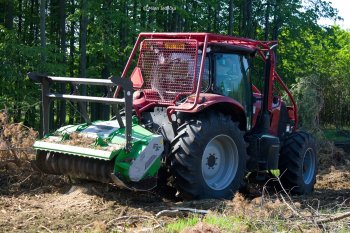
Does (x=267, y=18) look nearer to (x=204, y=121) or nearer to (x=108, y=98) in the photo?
(x=204, y=121)

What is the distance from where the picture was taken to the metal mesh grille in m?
7.84

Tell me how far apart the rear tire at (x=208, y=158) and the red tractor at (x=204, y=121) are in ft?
0.04

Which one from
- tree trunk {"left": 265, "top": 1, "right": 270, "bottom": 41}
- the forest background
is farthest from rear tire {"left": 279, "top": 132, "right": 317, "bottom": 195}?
tree trunk {"left": 265, "top": 1, "right": 270, "bottom": 41}

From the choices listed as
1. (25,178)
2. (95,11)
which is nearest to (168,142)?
(25,178)

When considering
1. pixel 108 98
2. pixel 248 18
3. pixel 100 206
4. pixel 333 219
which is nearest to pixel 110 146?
pixel 108 98

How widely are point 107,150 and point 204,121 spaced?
1.44m

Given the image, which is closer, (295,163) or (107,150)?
(107,150)

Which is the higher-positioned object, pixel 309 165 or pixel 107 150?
pixel 107 150

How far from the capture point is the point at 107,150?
6773mm

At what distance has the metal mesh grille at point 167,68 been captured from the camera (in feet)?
25.7

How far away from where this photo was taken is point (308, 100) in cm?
1741

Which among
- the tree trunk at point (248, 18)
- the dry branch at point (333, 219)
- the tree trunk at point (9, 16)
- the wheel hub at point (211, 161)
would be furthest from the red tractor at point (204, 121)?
Result: the tree trunk at point (248, 18)

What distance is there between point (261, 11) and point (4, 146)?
24.8 meters

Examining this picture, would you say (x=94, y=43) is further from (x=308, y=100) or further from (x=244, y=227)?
(x=244, y=227)
